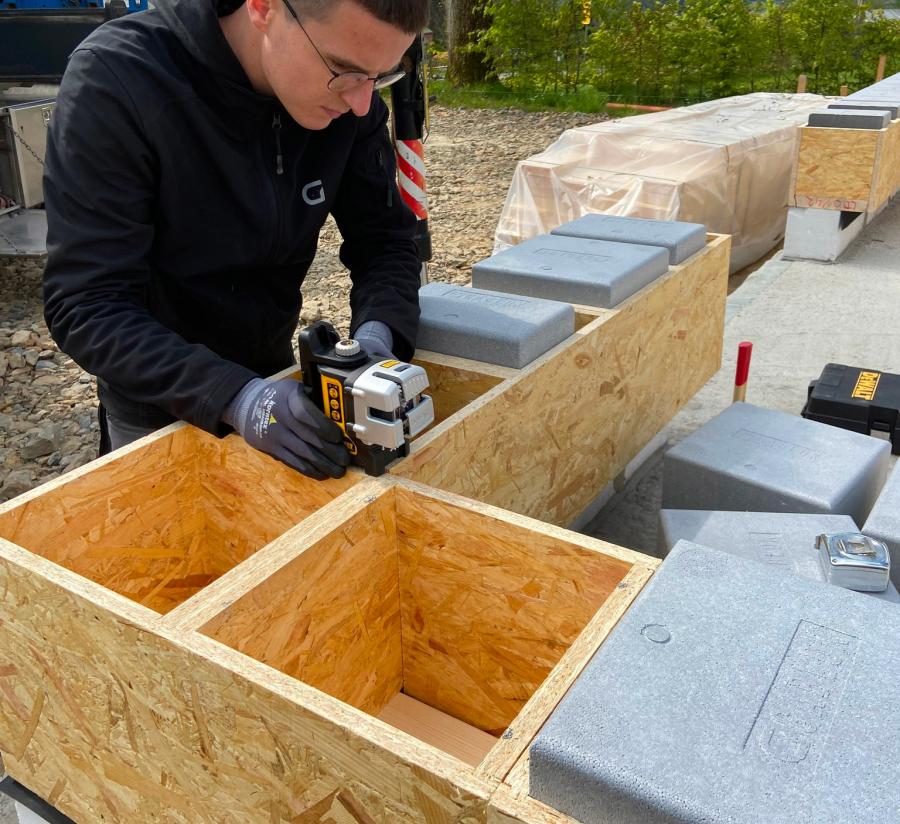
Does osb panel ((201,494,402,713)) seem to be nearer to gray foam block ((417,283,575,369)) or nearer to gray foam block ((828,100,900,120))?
gray foam block ((417,283,575,369))

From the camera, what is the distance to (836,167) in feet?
23.6

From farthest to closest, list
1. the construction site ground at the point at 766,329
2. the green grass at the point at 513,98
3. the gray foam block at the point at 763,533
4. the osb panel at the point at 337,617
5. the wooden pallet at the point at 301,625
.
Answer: the green grass at the point at 513,98 < the construction site ground at the point at 766,329 < the gray foam block at the point at 763,533 < the osb panel at the point at 337,617 < the wooden pallet at the point at 301,625

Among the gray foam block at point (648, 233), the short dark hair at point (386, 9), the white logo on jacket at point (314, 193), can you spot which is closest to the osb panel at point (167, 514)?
the white logo on jacket at point (314, 193)

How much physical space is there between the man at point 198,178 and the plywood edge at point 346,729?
26.2 inches

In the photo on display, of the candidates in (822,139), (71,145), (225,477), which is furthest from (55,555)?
(822,139)

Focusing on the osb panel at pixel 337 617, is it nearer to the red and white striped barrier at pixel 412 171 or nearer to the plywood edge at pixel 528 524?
the plywood edge at pixel 528 524

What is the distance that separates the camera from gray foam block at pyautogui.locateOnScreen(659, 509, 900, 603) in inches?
97.0

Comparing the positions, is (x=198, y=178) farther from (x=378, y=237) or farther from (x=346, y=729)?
(x=346, y=729)

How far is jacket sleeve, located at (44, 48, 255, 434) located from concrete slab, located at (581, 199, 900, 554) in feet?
6.90

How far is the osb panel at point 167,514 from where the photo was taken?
215 cm

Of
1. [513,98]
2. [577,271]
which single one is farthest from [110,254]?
[513,98]

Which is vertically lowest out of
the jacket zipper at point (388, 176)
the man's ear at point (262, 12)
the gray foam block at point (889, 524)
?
the gray foam block at point (889, 524)

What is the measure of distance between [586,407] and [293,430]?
1.40m

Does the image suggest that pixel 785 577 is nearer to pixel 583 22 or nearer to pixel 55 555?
pixel 55 555
